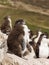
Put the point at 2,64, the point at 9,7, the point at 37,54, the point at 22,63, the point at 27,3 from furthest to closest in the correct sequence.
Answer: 1. the point at 27,3
2. the point at 9,7
3. the point at 37,54
4. the point at 22,63
5. the point at 2,64

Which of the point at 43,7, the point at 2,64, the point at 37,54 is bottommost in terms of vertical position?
the point at 43,7

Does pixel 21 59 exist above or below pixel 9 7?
above

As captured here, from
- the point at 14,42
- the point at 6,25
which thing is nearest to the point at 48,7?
the point at 6,25

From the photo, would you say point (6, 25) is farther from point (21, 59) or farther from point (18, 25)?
point (21, 59)

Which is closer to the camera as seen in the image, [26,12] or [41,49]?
[41,49]

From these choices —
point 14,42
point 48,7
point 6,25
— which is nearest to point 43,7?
point 48,7

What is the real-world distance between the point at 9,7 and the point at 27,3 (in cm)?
730

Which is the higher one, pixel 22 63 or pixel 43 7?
pixel 22 63

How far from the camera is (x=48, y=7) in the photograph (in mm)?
74562

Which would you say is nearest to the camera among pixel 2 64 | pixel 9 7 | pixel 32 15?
pixel 2 64

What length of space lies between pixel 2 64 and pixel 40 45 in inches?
164

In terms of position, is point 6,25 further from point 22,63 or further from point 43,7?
point 43,7

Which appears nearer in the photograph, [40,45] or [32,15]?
[40,45]

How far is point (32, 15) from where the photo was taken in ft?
214
